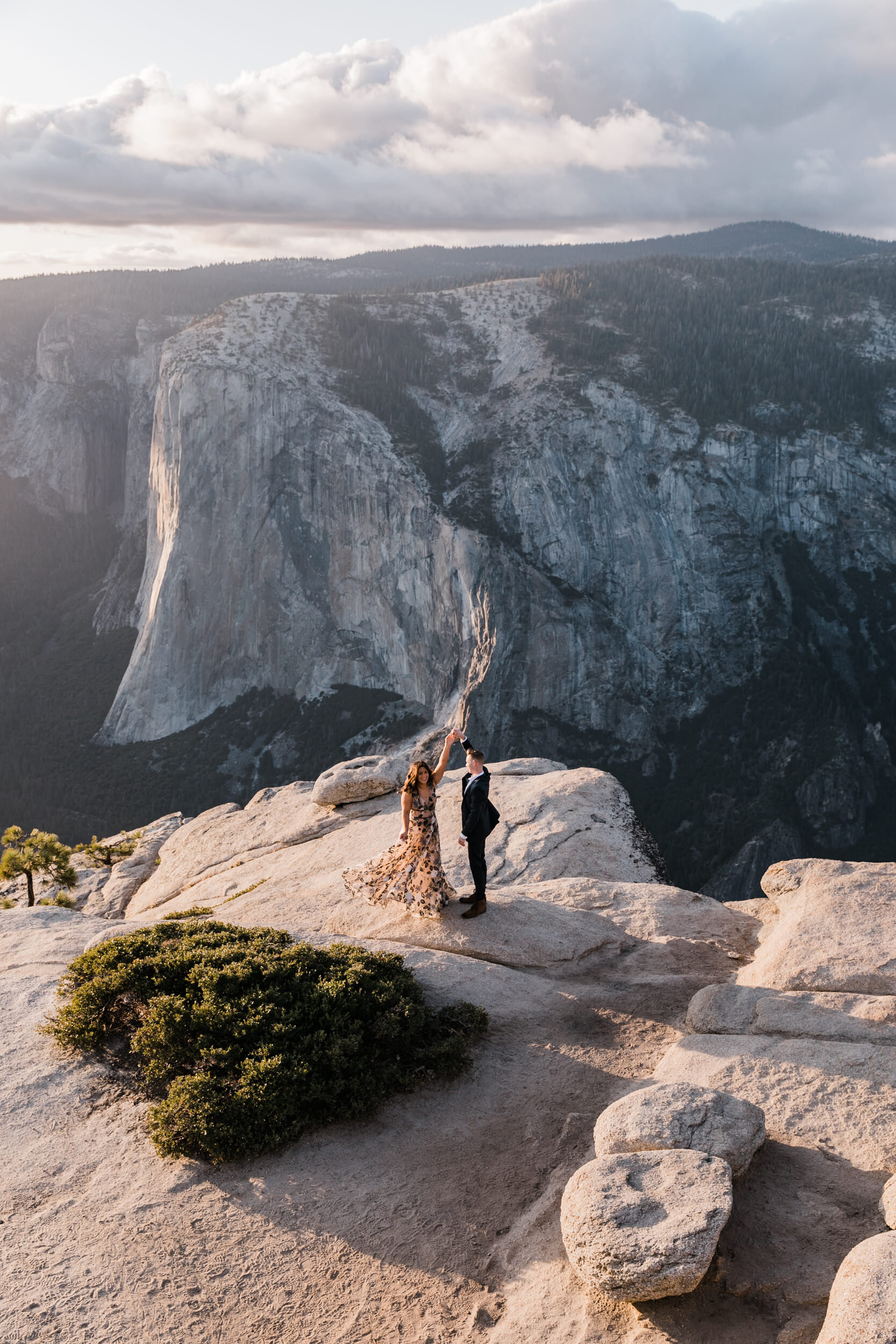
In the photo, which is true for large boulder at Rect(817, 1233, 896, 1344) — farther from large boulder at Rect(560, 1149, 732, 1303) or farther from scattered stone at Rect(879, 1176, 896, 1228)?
large boulder at Rect(560, 1149, 732, 1303)

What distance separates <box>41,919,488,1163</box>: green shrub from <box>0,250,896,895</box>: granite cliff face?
9786cm

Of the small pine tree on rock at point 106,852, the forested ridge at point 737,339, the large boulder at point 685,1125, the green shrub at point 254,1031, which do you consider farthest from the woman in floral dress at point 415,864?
the forested ridge at point 737,339

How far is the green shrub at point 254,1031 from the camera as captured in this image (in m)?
10.9

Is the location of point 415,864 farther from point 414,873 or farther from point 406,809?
point 406,809

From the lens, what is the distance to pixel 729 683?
409ft

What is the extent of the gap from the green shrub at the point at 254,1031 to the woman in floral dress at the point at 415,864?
2.39 metres

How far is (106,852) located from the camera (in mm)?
37812

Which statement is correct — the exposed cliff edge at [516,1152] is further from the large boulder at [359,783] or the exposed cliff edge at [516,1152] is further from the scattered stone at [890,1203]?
the large boulder at [359,783]

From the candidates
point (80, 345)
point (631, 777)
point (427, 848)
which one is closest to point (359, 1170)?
point (427, 848)

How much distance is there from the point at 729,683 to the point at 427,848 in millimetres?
115937

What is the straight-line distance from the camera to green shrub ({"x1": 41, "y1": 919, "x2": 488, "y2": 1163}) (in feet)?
35.7

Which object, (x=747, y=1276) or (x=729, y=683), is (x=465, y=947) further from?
(x=729, y=683)

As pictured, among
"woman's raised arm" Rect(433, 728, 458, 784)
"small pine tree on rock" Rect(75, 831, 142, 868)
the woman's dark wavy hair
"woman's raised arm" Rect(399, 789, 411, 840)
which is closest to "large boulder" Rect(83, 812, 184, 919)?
"small pine tree on rock" Rect(75, 831, 142, 868)

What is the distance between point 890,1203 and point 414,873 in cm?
950
